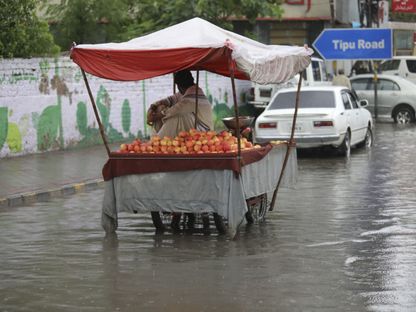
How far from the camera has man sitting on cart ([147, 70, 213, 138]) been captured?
40.8ft

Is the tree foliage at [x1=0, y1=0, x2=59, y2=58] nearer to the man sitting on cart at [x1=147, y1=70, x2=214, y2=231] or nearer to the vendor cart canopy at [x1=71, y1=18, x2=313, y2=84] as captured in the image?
the man sitting on cart at [x1=147, y1=70, x2=214, y2=231]

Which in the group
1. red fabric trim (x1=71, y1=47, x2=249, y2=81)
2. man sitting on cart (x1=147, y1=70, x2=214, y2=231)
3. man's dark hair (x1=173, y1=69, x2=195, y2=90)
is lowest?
man sitting on cart (x1=147, y1=70, x2=214, y2=231)

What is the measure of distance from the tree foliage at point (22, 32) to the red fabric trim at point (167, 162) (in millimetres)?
10122

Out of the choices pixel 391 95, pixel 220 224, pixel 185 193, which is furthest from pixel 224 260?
pixel 391 95

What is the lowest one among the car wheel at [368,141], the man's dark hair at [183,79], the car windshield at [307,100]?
the car wheel at [368,141]

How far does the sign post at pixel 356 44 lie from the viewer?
119 feet

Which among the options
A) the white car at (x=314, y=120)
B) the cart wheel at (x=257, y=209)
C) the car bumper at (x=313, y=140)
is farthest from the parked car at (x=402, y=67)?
the cart wheel at (x=257, y=209)

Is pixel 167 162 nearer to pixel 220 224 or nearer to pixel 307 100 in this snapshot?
pixel 220 224

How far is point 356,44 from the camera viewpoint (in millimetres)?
36562

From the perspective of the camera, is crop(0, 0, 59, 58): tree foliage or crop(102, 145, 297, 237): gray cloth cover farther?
crop(0, 0, 59, 58): tree foliage

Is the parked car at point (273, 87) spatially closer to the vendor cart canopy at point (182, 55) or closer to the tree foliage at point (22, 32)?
the tree foliage at point (22, 32)

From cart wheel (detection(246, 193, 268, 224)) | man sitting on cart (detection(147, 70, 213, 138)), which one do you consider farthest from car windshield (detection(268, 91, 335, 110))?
man sitting on cart (detection(147, 70, 213, 138))

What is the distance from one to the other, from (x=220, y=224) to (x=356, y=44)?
1013 inches

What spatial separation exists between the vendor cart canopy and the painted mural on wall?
9.52m
